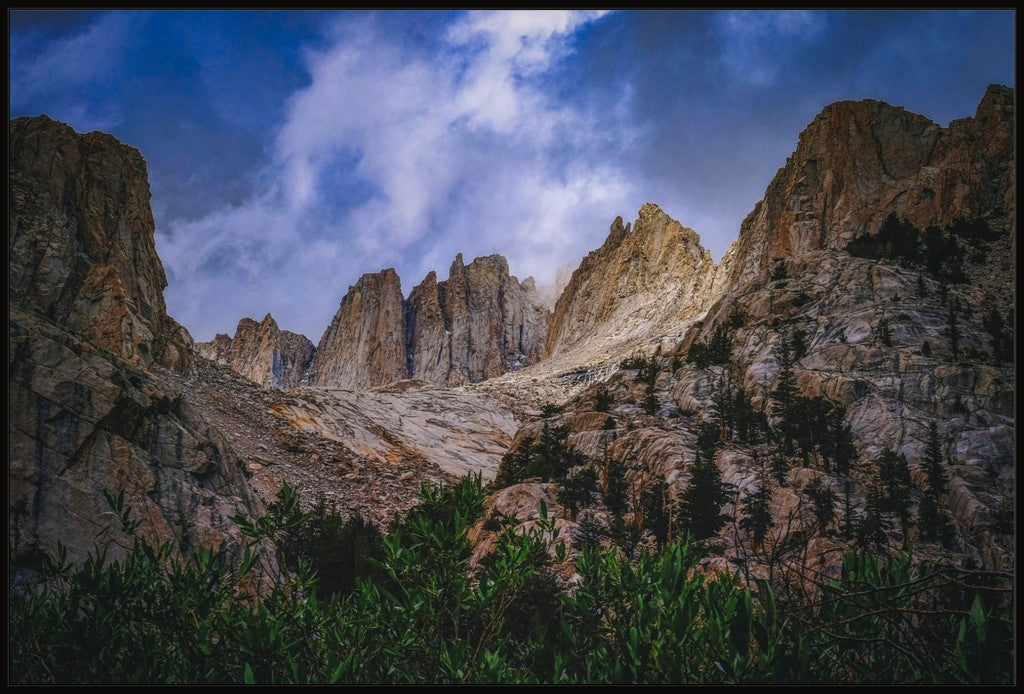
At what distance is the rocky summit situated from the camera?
49.0ft

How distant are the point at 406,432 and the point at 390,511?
14904 mm

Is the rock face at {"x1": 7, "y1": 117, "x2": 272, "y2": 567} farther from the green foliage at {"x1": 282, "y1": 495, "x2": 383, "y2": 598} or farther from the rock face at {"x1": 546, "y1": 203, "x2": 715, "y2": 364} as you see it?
the rock face at {"x1": 546, "y1": 203, "x2": 715, "y2": 364}

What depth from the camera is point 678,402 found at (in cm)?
2923

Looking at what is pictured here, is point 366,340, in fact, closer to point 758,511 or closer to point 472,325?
point 472,325

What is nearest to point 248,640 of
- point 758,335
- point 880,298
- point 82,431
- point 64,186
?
point 82,431

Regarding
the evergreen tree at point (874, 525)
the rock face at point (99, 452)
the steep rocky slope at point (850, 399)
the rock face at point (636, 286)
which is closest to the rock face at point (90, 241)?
the rock face at point (99, 452)

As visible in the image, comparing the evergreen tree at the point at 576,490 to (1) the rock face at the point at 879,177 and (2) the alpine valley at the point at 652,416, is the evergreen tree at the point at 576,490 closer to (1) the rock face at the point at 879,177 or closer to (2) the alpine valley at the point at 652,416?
(2) the alpine valley at the point at 652,416

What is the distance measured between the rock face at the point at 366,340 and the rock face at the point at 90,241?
95.7m

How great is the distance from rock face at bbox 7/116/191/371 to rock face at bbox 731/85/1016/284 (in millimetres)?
48471

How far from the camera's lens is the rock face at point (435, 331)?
5438 inches

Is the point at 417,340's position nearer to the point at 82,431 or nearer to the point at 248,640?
the point at 82,431

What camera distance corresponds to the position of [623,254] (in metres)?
113

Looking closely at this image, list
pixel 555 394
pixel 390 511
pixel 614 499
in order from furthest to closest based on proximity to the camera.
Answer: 1. pixel 555 394
2. pixel 390 511
3. pixel 614 499

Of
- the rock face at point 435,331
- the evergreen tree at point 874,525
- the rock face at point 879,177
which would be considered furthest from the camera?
the rock face at point 435,331
